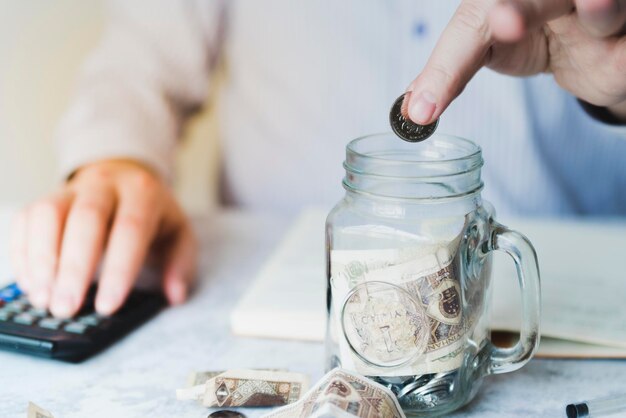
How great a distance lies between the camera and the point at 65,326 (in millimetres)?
620

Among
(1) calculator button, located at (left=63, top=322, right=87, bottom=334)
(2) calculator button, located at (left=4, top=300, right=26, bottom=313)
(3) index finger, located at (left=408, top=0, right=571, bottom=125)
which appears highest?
(3) index finger, located at (left=408, top=0, right=571, bottom=125)

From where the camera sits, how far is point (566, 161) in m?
1.11

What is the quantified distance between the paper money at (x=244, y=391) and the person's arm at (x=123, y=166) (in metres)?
0.19

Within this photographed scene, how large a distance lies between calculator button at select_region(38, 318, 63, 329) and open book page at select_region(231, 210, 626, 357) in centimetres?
16

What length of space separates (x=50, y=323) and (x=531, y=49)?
482 mm

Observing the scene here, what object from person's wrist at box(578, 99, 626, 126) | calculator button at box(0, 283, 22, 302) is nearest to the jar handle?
person's wrist at box(578, 99, 626, 126)

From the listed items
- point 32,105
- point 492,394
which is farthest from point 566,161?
point 32,105

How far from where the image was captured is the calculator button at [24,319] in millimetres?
623

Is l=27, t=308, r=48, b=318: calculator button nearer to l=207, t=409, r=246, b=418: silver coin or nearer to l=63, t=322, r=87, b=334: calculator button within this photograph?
l=63, t=322, r=87, b=334: calculator button

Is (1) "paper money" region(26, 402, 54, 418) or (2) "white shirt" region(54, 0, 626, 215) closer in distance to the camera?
(1) "paper money" region(26, 402, 54, 418)

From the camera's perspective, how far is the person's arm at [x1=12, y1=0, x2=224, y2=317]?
677 mm

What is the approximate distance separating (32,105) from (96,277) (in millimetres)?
909

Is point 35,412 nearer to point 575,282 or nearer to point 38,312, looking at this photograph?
point 38,312

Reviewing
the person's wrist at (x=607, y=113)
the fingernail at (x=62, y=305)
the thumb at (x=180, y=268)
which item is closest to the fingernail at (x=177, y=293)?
the thumb at (x=180, y=268)
